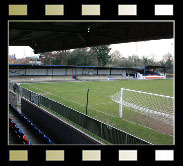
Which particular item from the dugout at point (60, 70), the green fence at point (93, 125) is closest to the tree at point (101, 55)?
the dugout at point (60, 70)

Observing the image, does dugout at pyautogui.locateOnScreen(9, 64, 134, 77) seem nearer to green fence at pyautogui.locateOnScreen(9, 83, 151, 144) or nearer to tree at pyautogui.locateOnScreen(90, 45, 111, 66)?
tree at pyautogui.locateOnScreen(90, 45, 111, 66)

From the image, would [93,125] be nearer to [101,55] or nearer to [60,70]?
[60,70]

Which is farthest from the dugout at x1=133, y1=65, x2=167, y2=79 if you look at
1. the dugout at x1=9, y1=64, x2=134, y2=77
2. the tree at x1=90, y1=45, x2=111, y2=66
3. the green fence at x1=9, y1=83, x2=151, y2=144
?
the green fence at x1=9, y1=83, x2=151, y2=144

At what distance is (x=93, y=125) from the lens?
31.4ft

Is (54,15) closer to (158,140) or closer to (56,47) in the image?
(158,140)

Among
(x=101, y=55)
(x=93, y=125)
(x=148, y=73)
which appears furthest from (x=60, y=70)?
(x=93, y=125)

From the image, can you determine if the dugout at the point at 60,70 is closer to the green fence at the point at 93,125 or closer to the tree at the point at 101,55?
the tree at the point at 101,55

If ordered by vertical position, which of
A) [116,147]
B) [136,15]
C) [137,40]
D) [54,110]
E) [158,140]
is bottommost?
[158,140]

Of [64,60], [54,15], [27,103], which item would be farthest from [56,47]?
[64,60]

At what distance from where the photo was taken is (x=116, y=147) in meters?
2.69

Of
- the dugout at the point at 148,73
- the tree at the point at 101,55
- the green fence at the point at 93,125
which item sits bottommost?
the green fence at the point at 93,125

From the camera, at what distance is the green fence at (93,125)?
6867 mm

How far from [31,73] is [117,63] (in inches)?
1090
